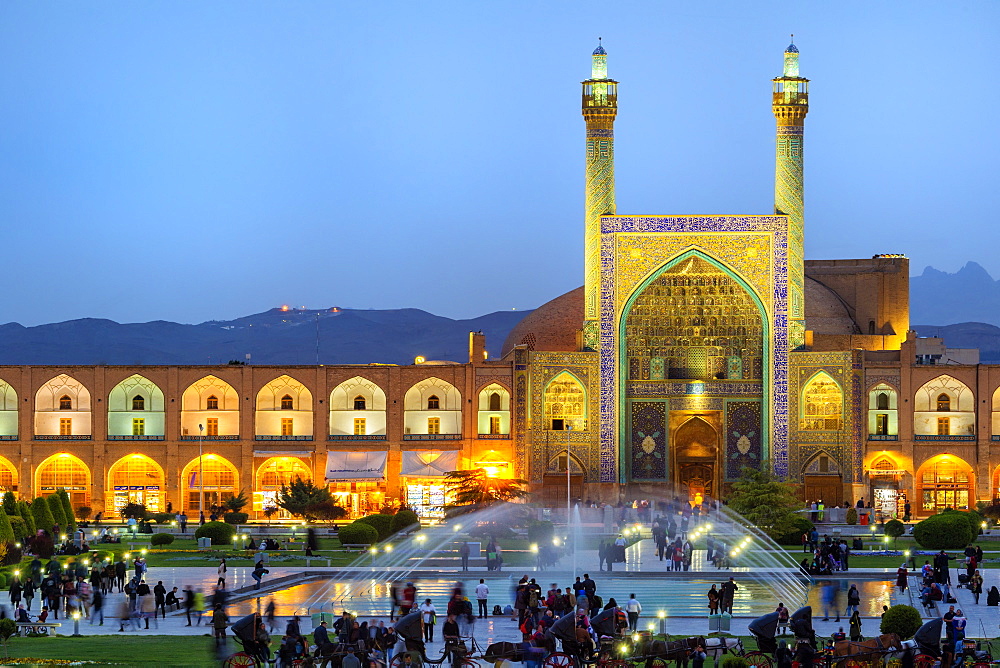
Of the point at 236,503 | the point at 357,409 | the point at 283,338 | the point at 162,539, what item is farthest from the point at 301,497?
the point at 283,338

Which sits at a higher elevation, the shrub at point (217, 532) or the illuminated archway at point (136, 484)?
the illuminated archway at point (136, 484)

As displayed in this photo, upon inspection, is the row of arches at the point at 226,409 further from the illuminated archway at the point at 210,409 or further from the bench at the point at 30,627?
the bench at the point at 30,627

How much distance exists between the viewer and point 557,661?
850 inches

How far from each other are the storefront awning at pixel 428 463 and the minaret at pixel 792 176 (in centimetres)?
1220

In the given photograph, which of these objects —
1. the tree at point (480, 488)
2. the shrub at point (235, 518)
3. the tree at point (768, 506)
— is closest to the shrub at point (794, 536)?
the tree at point (768, 506)

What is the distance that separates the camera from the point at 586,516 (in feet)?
166

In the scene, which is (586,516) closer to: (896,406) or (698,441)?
(698,441)

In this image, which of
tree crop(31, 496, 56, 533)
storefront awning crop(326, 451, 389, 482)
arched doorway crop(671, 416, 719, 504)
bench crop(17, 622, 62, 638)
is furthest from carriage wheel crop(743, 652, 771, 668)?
arched doorway crop(671, 416, 719, 504)

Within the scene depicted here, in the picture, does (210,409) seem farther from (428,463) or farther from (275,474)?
(428,463)

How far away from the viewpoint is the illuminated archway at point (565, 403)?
55.0 metres

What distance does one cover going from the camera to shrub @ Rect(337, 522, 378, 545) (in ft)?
137

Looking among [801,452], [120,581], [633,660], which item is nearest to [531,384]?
[801,452]

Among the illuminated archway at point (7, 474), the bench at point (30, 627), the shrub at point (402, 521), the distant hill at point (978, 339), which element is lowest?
the bench at point (30, 627)

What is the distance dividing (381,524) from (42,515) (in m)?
9.33
